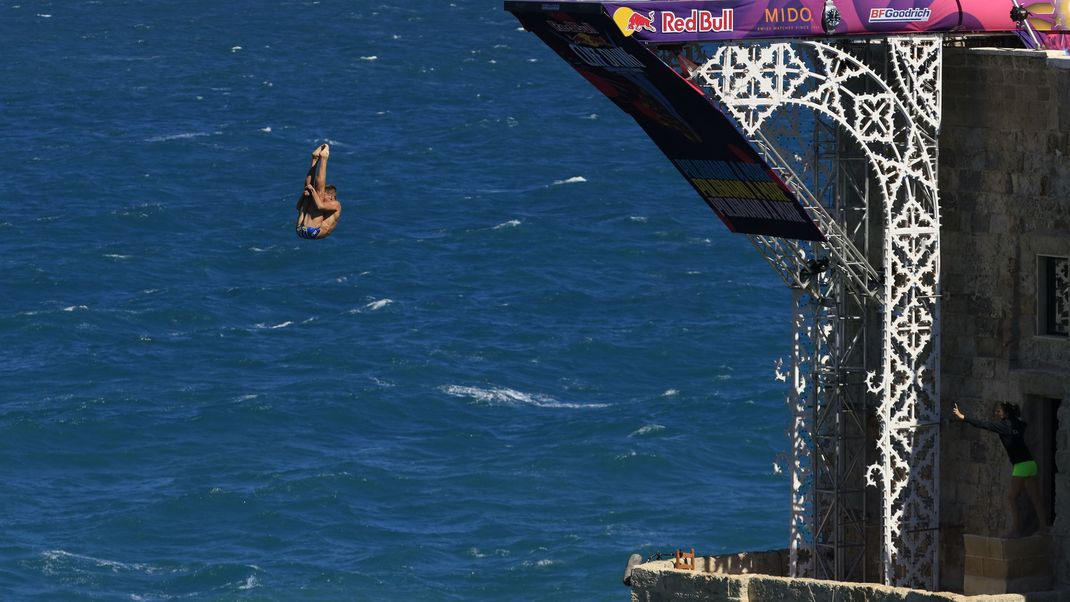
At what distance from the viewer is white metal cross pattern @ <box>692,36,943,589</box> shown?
38.3 metres

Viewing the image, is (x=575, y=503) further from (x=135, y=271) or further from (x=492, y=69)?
(x=492, y=69)

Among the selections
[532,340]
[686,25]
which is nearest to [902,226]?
[686,25]

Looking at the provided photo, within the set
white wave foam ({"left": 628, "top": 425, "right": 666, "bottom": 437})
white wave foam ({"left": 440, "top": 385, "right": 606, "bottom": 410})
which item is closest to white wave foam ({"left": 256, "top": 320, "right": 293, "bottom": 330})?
white wave foam ({"left": 440, "top": 385, "right": 606, "bottom": 410})

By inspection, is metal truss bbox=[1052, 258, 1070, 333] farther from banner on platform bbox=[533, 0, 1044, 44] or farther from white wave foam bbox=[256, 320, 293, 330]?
white wave foam bbox=[256, 320, 293, 330]

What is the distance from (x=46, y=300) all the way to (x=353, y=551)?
30.5m

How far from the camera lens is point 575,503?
255 feet

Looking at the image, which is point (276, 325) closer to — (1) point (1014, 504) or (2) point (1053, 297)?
(1) point (1014, 504)

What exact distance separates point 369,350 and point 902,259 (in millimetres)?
55788

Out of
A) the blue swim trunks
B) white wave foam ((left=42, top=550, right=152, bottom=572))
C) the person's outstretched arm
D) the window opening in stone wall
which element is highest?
the blue swim trunks

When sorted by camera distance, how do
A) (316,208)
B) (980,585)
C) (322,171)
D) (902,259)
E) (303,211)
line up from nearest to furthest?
(322,171) → (316,208) → (303,211) → (902,259) → (980,585)

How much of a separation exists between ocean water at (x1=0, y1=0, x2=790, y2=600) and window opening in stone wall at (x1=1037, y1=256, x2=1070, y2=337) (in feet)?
104

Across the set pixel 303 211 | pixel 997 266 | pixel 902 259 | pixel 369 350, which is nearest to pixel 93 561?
pixel 369 350

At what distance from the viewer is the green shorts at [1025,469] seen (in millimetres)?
38562

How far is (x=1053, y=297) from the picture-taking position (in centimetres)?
3866
